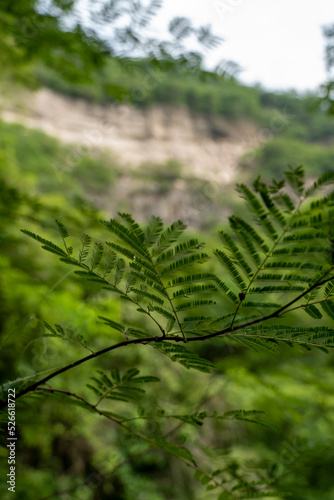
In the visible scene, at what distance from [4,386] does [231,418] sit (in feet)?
0.83

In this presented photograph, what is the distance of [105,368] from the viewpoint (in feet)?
11.5

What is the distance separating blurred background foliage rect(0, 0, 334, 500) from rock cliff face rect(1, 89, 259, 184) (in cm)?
1429

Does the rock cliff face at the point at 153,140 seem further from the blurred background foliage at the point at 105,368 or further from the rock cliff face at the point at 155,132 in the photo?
the blurred background foliage at the point at 105,368

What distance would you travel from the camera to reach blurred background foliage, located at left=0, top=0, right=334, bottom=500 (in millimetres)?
845

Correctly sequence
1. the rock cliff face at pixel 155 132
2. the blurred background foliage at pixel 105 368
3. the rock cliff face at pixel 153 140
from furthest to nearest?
the rock cliff face at pixel 155 132 < the rock cliff face at pixel 153 140 < the blurred background foliage at pixel 105 368

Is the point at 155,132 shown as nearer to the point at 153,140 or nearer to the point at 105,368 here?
the point at 153,140

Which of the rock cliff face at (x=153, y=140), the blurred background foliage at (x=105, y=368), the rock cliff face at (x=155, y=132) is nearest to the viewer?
the blurred background foliage at (x=105, y=368)

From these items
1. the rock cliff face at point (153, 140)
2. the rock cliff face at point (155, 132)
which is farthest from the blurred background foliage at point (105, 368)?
the rock cliff face at point (155, 132)

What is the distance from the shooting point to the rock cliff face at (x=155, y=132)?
18.3 m

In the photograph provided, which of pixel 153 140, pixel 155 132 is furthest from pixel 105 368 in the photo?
pixel 155 132

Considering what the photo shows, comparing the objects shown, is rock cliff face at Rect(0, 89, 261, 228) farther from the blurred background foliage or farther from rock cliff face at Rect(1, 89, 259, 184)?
the blurred background foliage

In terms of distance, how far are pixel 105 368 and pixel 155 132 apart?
18.7 meters

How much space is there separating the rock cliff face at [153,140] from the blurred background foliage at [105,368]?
12743 millimetres

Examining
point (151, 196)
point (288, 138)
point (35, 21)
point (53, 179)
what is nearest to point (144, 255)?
point (35, 21)
